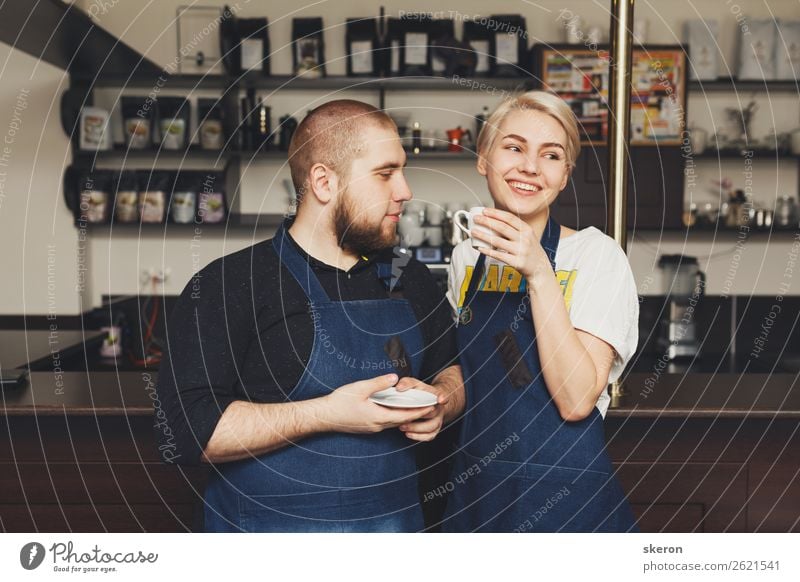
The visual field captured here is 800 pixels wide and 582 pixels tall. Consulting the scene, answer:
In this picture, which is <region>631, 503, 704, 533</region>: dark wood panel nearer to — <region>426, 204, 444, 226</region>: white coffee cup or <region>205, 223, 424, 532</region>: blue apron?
<region>205, 223, 424, 532</region>: blue apron

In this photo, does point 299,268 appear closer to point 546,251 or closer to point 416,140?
point 546,251

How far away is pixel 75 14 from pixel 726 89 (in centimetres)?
244

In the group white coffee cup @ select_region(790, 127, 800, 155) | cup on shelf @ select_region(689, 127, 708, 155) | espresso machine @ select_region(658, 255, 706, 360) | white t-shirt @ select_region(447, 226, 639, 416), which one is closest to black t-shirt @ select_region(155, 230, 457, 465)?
white t-shirt @ select_region(447, 226, 639, 416)

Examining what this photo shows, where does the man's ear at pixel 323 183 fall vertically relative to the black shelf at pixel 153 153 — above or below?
below

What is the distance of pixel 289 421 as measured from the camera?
977 mm

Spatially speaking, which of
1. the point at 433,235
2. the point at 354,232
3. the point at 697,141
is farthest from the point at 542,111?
the point at 697,141

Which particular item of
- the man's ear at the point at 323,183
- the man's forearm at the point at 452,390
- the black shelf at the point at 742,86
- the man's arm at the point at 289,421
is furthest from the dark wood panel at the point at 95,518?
the black shelf at the point at 742,86

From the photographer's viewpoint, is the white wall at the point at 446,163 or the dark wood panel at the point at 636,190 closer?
the dark wood panel at the point at 636,190

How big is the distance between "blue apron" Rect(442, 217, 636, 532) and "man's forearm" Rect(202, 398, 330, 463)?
9.5 inches

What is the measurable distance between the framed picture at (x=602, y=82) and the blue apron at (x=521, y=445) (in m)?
1.95

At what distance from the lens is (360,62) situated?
290 cm

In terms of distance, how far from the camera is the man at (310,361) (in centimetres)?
98

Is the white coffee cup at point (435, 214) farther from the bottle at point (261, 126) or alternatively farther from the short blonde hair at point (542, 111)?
the short blonde hair at point (542, 111)

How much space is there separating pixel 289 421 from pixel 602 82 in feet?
7.58
